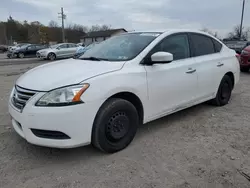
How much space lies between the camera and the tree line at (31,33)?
6172 cm

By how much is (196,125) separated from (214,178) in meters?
1.46

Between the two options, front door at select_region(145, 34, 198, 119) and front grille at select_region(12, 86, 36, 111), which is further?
front door at select_region(145, 34, 198, 119)

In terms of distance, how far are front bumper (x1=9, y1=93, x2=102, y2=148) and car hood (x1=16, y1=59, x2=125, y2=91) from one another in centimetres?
19

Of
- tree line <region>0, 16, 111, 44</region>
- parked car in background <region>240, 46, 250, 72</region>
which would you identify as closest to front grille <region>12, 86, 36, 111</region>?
parked car in background <region>240, 46, 250, 72</region>

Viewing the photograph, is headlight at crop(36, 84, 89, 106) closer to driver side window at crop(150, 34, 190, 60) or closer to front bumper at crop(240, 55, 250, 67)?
driver side window at crop(150, 34, 190, 60)

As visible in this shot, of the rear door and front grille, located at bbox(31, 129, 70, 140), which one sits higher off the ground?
the rear door

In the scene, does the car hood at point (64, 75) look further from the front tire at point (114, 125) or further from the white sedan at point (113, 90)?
the front tire at point (114, 125)

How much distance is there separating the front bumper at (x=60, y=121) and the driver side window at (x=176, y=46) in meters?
1.46

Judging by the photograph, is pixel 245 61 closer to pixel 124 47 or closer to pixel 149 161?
pixel 124 47

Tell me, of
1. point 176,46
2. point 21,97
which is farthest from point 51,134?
point 176,46

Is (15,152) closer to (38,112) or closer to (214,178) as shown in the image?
(38,112)

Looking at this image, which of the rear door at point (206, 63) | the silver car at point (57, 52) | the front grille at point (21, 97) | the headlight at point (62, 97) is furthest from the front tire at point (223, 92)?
the silver car at point (57, 52)

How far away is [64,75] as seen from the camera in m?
2.71

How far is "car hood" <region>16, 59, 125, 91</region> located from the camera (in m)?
2.58
